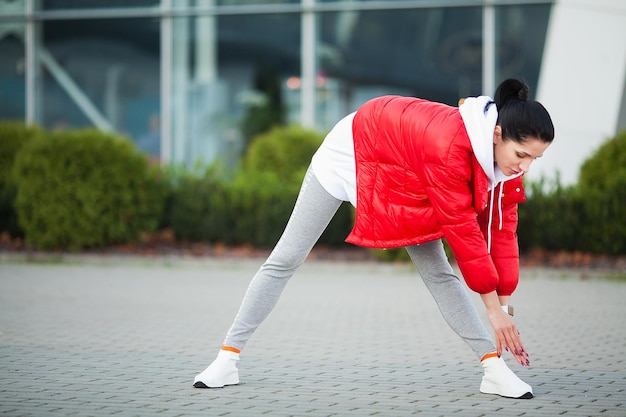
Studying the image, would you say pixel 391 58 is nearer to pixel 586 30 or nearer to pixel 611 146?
pixel 586 30

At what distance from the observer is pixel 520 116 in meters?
3.92

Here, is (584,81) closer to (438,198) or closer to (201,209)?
(201,209)

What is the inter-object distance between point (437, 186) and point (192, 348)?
2589 mm

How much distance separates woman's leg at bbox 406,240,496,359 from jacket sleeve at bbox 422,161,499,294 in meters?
0.62

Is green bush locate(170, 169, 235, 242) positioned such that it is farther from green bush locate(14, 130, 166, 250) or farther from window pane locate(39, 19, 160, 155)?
window pane locate(39, 19, 160, 155)

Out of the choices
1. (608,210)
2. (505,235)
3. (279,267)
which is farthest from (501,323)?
(608,210)

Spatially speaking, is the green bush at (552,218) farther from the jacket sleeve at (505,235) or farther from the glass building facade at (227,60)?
the jacket sleeve at (505,235)

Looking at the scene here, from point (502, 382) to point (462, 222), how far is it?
977 mm

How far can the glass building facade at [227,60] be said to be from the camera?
1580 centimetres

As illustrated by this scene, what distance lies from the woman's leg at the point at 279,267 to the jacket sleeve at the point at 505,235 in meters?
0.73

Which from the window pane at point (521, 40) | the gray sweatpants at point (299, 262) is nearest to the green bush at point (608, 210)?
the window pane at point (521, 40)

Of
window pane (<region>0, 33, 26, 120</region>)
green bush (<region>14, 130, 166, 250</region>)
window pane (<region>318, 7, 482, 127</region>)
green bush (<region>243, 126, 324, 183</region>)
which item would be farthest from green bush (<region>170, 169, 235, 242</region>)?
window pane (<region>0, 33, 26, 120</region>)

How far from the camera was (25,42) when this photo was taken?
1762 centimetres

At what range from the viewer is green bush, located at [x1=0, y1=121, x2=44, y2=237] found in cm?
1303
